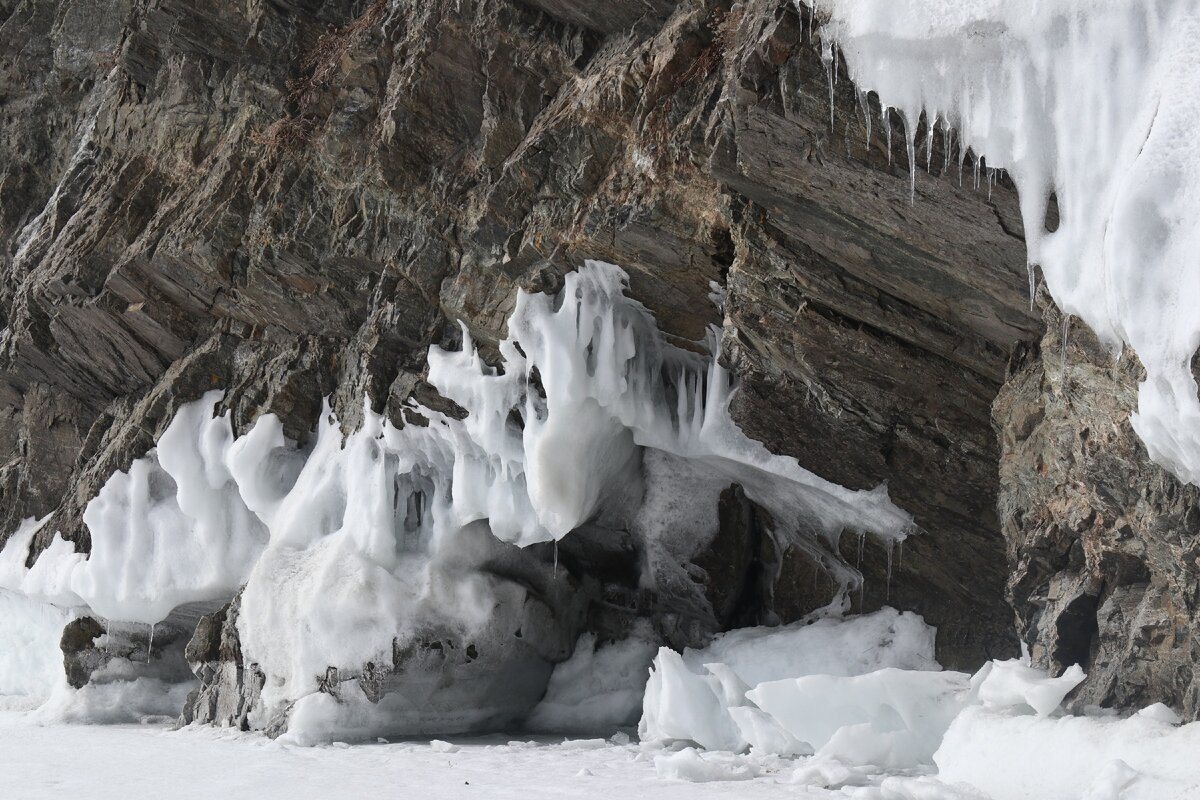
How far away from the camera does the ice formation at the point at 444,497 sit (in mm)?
10859

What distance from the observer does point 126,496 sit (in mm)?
13820

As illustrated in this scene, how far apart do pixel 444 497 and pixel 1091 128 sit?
27.4ft

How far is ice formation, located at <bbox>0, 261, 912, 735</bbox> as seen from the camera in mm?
10859

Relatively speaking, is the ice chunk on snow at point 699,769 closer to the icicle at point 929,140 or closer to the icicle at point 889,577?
the icicle at point 889,577

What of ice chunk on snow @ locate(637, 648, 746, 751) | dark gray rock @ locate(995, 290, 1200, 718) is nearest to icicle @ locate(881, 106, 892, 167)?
dark gray rock @ locate(995, 290, 1200, 718)

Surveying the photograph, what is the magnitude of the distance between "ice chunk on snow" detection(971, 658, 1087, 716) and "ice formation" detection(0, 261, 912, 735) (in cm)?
371

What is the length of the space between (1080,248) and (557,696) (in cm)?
896

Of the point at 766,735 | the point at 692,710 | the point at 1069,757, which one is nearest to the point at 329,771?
the point at 692,710

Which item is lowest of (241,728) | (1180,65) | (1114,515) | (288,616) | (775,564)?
(241,728)

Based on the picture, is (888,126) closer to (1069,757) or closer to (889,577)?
(1069,757)

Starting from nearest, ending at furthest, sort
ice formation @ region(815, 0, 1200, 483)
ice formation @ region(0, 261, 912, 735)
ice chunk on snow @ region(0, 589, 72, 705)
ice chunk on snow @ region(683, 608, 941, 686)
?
ice formation @ region(815, 0, 1200, 483)
ice formation @ region(0, 261, 912, 735)
ice chunk on snow @ region(683, 608, 941, 686)
ice chunk on snow @ region(0, 589, 72, 705)

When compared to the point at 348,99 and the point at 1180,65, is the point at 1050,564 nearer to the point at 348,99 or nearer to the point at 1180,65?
the point at 1180,65

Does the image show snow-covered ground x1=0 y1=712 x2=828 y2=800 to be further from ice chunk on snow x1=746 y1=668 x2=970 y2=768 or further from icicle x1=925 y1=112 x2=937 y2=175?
icicle x1=925 y1=112 x2=937 y2=175

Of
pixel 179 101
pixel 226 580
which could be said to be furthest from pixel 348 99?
pixel 226 580
